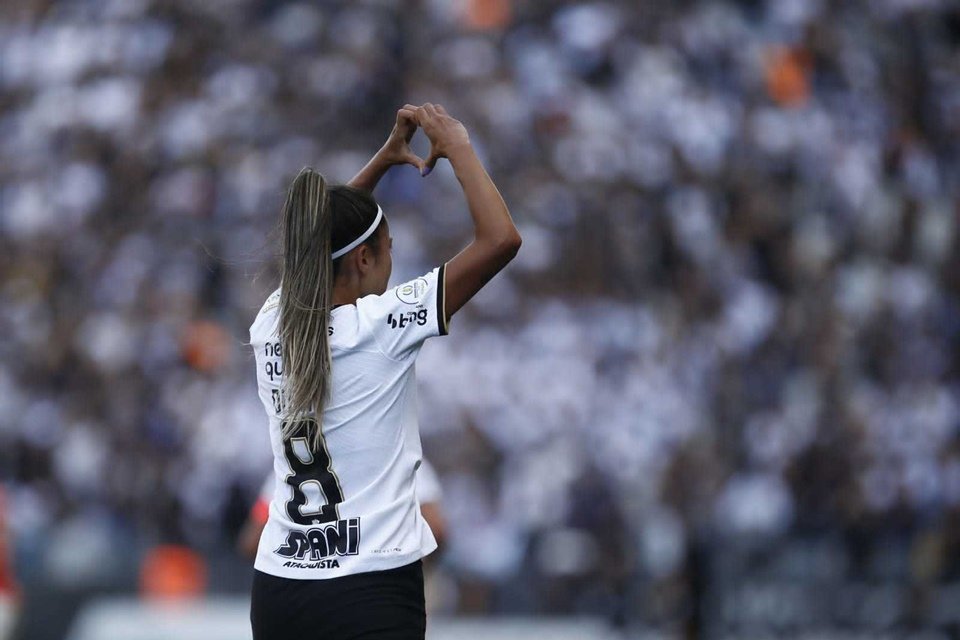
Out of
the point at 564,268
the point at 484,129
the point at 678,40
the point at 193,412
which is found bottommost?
the point at 193,412

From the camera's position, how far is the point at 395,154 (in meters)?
3.71

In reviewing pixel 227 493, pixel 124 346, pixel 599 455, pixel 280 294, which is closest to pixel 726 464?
pixel 599 455

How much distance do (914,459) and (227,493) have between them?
493 centimetres

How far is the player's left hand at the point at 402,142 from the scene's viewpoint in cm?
353

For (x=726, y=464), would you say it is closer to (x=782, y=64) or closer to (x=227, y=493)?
(x=227, y=493)

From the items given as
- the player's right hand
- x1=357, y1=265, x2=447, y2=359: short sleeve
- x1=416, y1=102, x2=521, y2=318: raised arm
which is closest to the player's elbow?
x1=416, y1=102, x2=521, y2=318: raised arm

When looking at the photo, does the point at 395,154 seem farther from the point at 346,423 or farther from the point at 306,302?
the point at 346,423

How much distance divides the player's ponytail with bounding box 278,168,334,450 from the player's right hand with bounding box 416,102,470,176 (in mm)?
266

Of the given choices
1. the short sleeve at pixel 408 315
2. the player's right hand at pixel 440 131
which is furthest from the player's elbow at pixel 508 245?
the player's right hand at pixel 440 131

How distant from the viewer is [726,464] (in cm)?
1063

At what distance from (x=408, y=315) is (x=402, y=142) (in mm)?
673

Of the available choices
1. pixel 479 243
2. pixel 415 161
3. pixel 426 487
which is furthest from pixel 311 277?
pixel 426 487

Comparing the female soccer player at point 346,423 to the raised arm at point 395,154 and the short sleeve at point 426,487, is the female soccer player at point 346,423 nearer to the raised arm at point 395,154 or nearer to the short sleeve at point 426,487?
the raised arm at point 395,154

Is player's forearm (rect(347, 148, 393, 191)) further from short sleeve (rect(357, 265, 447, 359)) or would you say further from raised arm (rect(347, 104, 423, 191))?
short sleeve (rect(357, 265, 447, 359))
